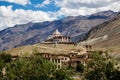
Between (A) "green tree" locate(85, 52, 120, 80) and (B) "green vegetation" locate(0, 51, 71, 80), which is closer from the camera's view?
(A) "green tree" locate(85, 52, 120, 80)

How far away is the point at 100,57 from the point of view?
4043 inches

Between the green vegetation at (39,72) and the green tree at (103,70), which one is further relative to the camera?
the green vegetation at (39,72)

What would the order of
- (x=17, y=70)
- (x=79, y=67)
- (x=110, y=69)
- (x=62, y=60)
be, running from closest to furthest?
1. (x=110, y=69)
2. (x=17, y=70)
3. (x=79, y=67)
4. (x=62, y=60)

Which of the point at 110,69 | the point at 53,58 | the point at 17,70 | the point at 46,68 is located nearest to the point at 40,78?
the point at 46,68

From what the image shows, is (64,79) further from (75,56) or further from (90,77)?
(75,56)

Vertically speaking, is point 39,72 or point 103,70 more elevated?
point 103,70

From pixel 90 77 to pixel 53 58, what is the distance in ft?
296

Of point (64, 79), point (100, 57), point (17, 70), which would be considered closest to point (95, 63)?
point (100, 57)

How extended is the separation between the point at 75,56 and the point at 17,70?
82229mm

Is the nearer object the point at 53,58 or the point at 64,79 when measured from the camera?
the point at 64,79

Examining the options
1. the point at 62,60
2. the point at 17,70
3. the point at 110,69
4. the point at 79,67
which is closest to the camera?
the point at 110,69

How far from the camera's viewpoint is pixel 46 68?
10350 cm

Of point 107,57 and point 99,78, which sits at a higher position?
point 107,57

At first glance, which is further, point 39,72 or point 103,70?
point 39,72
